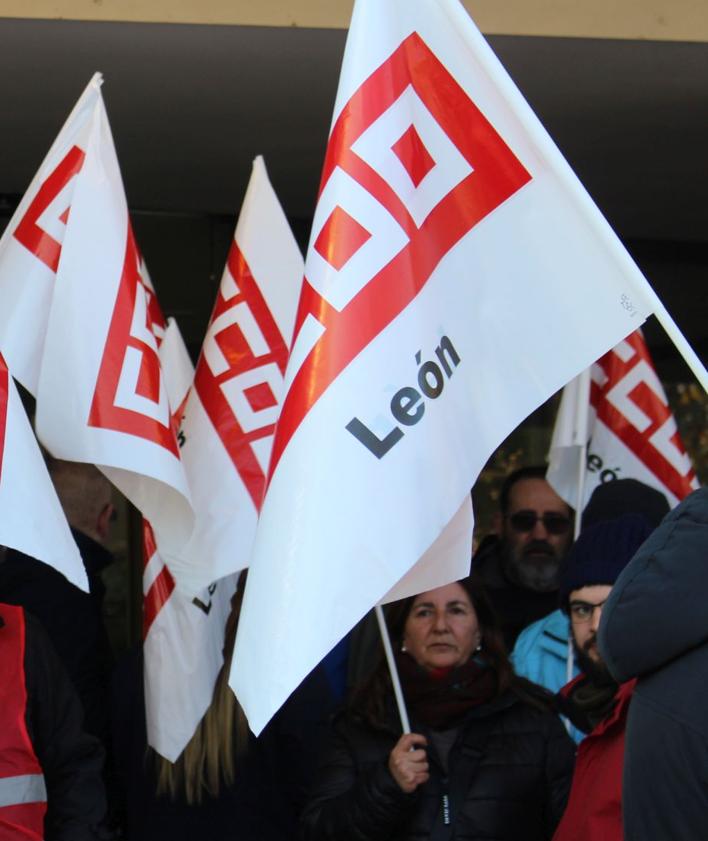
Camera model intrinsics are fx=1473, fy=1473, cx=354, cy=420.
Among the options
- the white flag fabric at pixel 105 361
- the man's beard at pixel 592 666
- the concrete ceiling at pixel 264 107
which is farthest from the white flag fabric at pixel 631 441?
the white flag fabric at pixel 105 361

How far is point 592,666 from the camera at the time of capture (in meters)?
3.47

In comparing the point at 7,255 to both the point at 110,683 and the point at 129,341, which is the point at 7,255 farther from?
the point at 110,683

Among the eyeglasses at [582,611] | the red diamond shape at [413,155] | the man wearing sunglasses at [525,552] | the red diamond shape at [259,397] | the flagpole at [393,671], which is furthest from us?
the man wearing sunglasses at [525,552]

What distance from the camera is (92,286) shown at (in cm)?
368

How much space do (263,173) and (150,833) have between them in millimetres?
1838

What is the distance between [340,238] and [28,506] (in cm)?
86

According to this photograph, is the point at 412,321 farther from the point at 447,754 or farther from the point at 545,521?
the point at 545,521

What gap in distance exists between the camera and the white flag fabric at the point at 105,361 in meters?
3.52

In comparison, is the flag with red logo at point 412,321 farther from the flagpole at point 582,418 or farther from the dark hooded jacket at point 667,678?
the flagpole at point 582,418

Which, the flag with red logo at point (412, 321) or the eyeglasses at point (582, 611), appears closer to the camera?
the flag with red logo at point (412, 321)

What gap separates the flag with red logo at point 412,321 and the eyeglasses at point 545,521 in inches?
95.4

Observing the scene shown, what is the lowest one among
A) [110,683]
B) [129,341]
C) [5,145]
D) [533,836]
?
[533,836]

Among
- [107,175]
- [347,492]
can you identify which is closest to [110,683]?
[107,175]

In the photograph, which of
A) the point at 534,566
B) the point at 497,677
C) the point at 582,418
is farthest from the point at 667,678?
the point at 534,566
